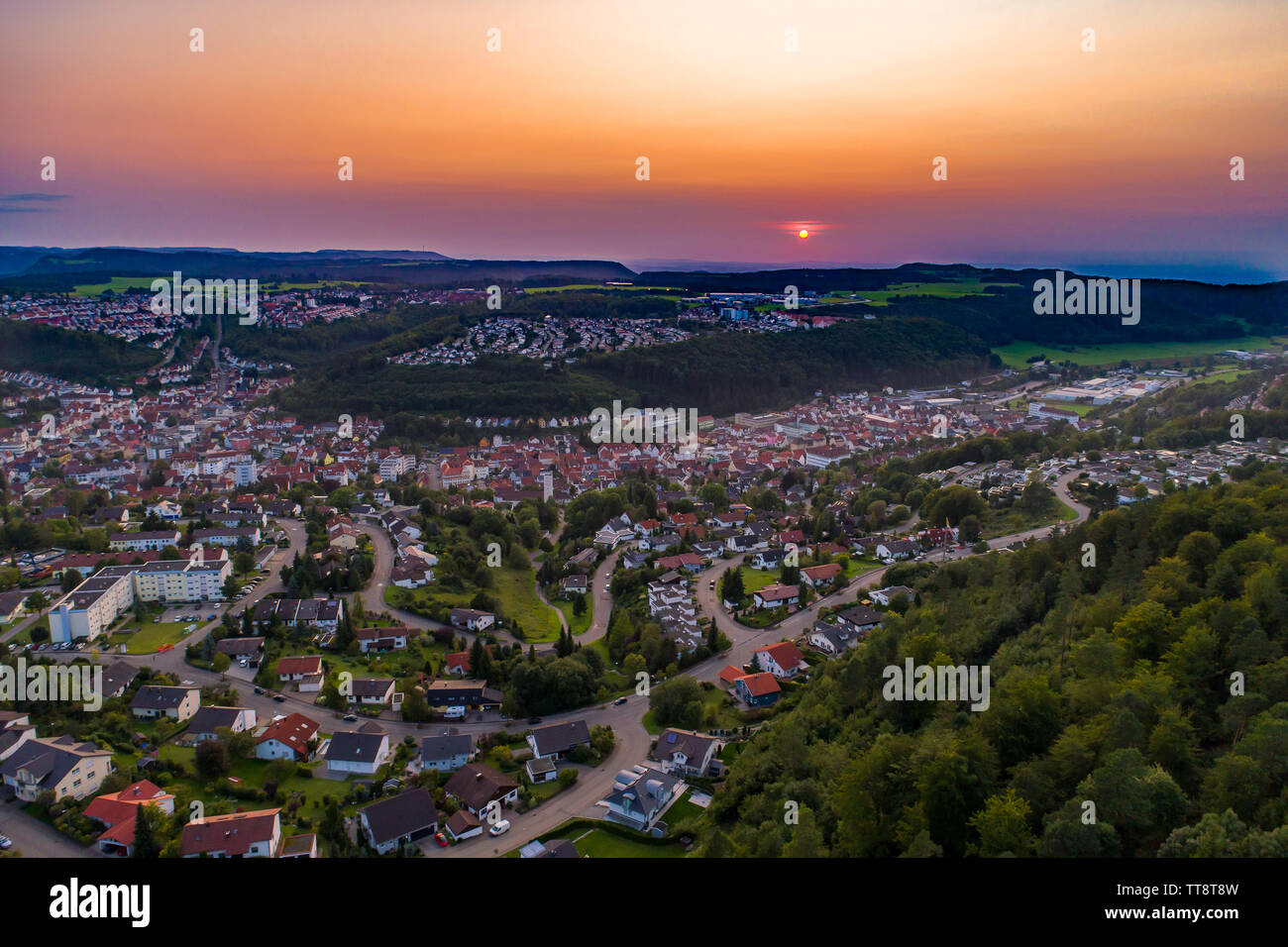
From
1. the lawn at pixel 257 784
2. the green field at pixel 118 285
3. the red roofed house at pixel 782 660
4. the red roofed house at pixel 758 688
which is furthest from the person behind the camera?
the green field at pixel 118 285

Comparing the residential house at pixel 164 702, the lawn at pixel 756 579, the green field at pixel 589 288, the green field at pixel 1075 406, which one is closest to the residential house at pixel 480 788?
the residential house at pixel 164 702

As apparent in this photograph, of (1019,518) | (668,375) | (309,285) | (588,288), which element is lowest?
(1019,518)

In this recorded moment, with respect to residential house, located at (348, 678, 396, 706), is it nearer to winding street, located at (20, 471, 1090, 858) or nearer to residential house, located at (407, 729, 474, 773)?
winding street, located at (20, 471, 1090, 858)

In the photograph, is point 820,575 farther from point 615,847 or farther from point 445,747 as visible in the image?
point 615,847

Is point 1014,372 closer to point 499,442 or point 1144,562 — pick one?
point 499,442

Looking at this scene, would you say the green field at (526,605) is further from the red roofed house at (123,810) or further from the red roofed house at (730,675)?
the red roofed house at (123,810)

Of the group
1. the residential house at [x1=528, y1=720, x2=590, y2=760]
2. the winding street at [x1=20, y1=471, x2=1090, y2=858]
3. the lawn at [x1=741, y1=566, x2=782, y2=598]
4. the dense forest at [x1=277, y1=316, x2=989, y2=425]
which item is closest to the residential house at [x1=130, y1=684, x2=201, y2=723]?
the winding street at [x1=20, y1=471, x2=1090, y2=858]

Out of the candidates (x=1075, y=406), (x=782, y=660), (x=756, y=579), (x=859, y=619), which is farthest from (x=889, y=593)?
(x=1075, y=406)
